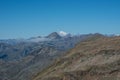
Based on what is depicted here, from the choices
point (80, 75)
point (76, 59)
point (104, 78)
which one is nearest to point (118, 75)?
point (104, 78)

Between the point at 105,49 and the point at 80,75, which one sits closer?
the point at 80,75

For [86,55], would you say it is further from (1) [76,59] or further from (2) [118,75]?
(2) [118,75]

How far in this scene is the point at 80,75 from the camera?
13012cm

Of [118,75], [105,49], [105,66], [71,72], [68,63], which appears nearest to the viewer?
[118,75]

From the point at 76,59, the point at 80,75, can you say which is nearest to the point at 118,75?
the point at 80,75

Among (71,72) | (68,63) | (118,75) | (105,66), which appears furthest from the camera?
(68,63)

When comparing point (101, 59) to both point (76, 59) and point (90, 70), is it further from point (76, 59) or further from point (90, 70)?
point (76, 59)

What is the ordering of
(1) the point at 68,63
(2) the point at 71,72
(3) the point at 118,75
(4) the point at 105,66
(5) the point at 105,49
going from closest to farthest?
(3) the point at 118,75, (4) the point at 105,66, (2) the point at 71,72, (5) the point at 105,49, (1) the point at 68,63

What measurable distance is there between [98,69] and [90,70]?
4579 mm

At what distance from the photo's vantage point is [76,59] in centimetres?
16112

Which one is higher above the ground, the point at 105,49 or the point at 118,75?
the point at 105,49

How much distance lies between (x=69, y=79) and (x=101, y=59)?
20279 millimetres

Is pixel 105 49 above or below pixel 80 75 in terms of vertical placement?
above

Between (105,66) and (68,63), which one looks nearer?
(105,66)
